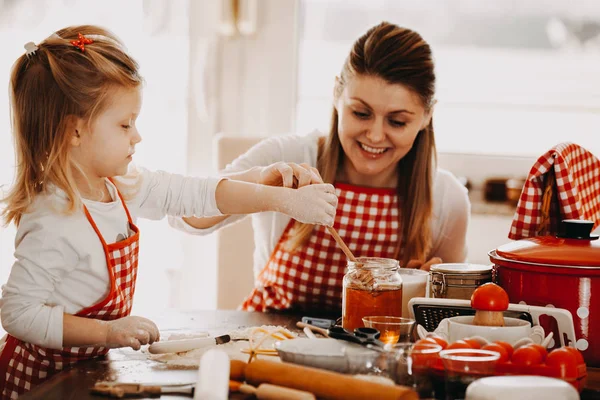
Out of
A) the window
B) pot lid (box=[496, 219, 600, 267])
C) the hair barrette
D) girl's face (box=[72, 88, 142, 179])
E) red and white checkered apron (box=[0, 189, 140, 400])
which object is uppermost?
the window

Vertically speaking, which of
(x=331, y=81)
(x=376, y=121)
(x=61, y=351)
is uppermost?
(x=331, y=81)

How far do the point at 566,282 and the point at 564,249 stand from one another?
0.05 metres

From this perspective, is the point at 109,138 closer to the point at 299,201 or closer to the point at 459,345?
the point at 299,201

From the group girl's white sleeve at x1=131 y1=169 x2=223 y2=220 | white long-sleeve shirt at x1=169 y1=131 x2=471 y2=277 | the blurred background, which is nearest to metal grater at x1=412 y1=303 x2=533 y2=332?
girl's white sleeve at x1=131 y1=169 x2=223 y2=220

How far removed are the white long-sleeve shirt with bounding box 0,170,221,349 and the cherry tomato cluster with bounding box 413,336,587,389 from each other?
1.91 ft

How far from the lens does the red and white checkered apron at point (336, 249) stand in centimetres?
184

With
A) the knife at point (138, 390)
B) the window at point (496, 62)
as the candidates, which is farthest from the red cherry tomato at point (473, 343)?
the window at point (496, 62)

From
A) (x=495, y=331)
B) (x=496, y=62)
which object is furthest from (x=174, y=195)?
(x=496, y=62)

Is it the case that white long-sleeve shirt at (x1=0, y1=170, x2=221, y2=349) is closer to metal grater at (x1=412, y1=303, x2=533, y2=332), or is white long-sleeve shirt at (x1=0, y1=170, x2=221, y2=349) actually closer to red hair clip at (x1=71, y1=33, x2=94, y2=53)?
red hair clip at (x1=71, y1=33, x2=94, y2=53)

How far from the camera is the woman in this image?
5.76 feet

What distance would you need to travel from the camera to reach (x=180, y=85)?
2.75 m

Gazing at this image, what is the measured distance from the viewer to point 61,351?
1317 millimetres

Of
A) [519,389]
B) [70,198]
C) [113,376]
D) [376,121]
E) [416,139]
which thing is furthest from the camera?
[416,139]

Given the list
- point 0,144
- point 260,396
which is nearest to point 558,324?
point 260,396
